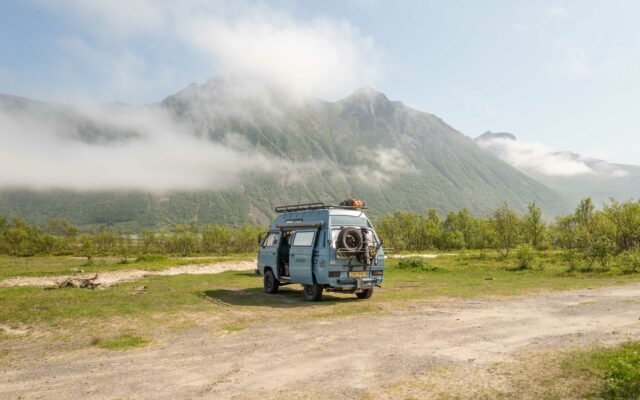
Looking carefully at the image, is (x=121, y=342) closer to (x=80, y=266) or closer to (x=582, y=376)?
(x=582, y=376)

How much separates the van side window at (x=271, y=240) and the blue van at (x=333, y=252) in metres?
1.13

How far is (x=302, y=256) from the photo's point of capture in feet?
56.3

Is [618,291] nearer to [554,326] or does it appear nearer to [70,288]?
[554,326]

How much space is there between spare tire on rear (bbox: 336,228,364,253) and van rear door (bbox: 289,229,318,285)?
3.63 ft

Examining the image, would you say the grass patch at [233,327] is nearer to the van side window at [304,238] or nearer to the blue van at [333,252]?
the blue van at [333,252]

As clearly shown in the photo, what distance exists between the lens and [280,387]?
6895 millimetres

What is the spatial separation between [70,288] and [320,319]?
47.1ft

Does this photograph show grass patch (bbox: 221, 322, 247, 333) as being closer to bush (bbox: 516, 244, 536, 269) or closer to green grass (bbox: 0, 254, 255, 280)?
green grass (bbox: 0, 254, 255, 280)

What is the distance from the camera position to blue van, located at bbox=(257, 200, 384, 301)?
1597 centimetres

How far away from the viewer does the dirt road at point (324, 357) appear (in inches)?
271

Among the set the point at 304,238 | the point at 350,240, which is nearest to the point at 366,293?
the point at 350,240

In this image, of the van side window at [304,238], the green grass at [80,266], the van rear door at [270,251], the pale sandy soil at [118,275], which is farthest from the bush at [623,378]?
the green grass at [80,266]

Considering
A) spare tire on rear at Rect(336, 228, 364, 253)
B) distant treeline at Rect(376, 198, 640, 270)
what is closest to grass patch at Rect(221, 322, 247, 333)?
spare tire on rear at Rect(336, 228, 364, 253)

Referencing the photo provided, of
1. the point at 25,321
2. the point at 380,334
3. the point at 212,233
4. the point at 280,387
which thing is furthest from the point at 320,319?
the point at 212,233
